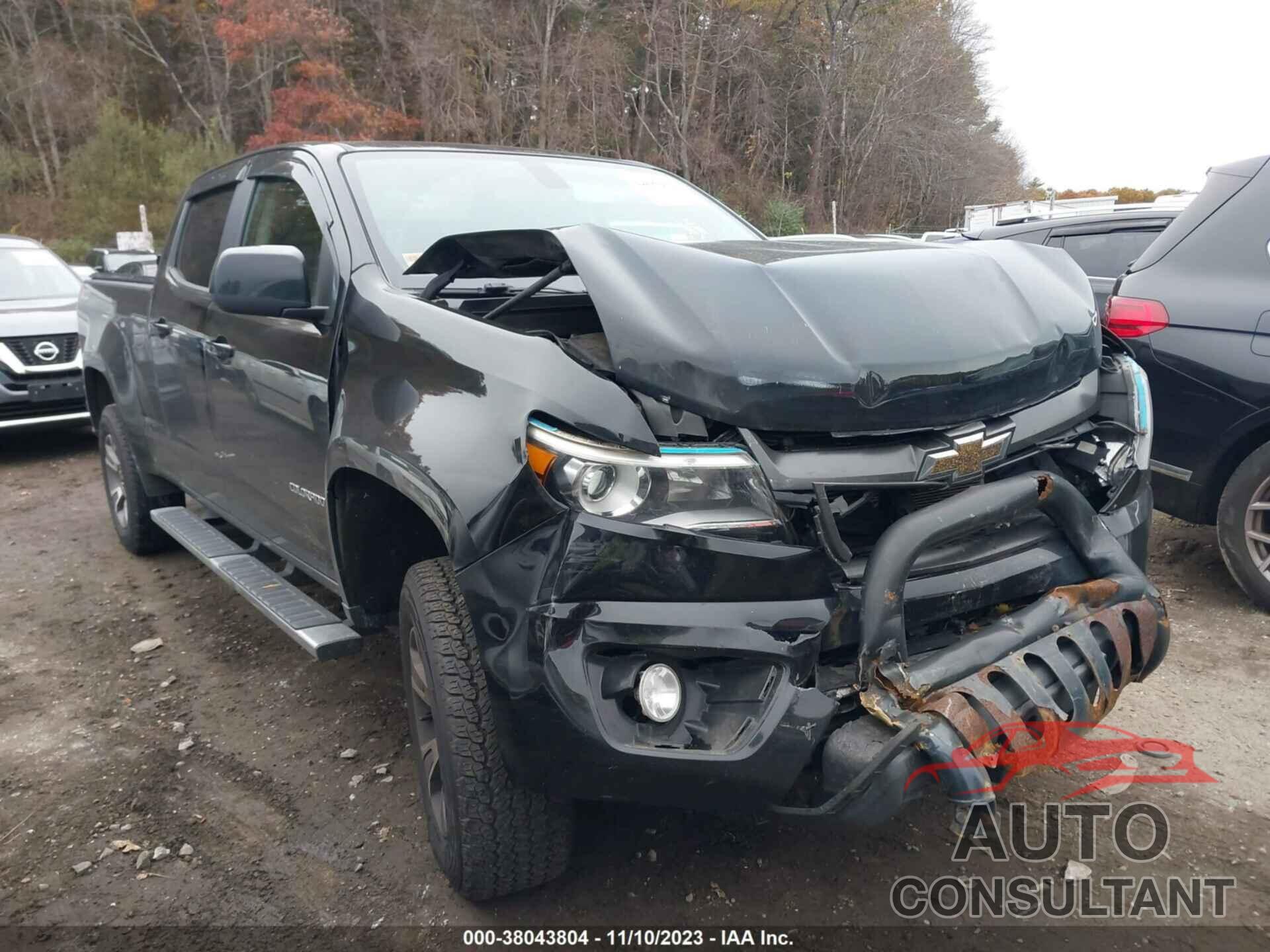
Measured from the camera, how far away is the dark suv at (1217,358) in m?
3.79

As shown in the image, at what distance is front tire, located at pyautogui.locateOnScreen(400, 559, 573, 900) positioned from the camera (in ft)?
6.93

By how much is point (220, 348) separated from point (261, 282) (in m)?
0.91

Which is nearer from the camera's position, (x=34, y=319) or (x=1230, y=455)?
(x=1230, y=455)

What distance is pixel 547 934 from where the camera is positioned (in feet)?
7.45

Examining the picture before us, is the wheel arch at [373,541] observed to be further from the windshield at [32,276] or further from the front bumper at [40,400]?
the windshield at [32,276]

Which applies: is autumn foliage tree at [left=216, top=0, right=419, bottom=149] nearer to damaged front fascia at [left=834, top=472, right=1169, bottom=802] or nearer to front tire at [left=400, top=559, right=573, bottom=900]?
front tire at [left=400, top=559, right=573, bottom=900]

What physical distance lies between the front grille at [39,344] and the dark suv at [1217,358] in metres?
7.44

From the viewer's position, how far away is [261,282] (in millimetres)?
2705

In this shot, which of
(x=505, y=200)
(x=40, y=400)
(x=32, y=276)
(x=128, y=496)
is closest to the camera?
(x=505, y=200)

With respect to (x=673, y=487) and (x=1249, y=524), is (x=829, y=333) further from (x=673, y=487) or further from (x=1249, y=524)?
(x=1249, y=524)

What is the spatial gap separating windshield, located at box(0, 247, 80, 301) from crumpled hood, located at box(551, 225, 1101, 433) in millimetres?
8344

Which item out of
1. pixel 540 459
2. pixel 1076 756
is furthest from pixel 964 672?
pixel 540 459

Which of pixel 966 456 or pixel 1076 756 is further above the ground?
pixel 966 456

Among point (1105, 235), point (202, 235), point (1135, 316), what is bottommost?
point (1135, 316)
